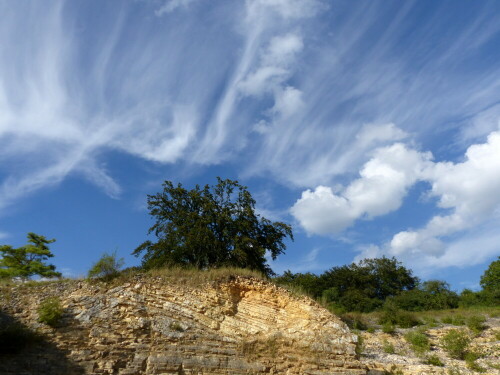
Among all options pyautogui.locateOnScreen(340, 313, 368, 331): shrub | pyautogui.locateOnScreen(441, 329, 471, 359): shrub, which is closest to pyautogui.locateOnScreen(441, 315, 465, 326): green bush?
pyautogui.locateOnScreen(441, 329, 471, 359): shrub

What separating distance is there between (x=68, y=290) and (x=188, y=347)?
15.8ft

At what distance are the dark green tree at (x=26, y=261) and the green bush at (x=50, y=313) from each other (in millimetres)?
18532

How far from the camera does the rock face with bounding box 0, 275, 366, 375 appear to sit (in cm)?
1148

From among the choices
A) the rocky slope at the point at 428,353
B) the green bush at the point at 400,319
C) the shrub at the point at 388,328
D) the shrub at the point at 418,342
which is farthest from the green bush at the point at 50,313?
the green bush at the point at 400,319

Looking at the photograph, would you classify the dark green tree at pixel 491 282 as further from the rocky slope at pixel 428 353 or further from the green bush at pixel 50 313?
the green bush at pixel 50 313

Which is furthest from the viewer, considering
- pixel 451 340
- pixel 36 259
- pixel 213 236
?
pixel 36 259

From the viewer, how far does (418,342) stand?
2103 cm

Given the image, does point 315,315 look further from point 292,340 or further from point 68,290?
point 68,290

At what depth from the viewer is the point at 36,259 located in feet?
104

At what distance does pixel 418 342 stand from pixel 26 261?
29.3 m

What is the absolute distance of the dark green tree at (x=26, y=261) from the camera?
1141 inches

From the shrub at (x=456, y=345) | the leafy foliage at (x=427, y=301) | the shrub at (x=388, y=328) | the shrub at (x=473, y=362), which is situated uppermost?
the leafy foliage at (x=427, y=301)

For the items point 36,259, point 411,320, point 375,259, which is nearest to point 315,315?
point 411,320

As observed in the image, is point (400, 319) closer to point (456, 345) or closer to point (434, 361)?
point (456, 345)
